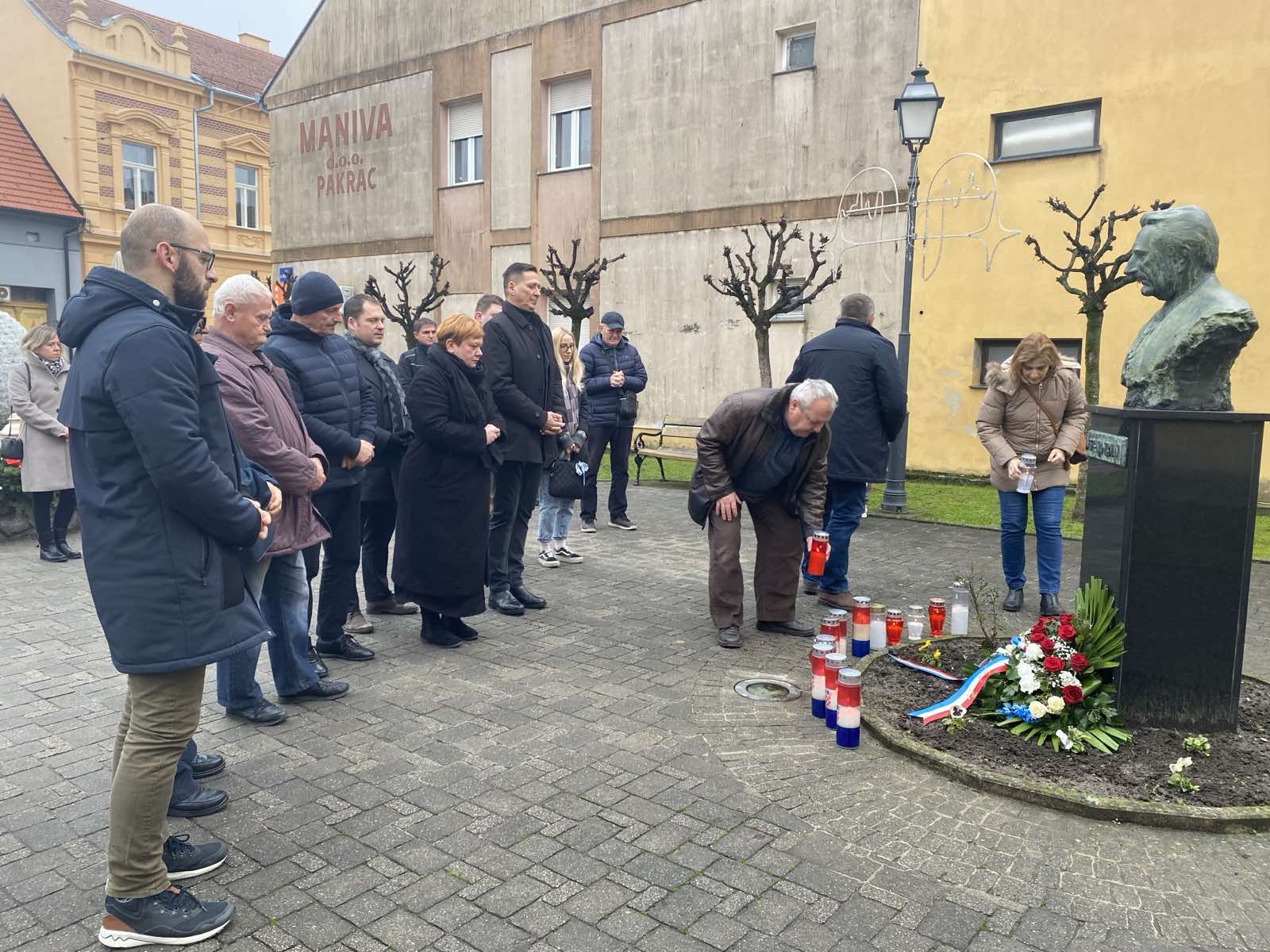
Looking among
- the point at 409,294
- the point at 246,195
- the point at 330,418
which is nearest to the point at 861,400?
the point at 330,418

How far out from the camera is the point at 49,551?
28.4 ft

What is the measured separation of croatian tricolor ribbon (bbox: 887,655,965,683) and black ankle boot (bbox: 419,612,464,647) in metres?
2.59

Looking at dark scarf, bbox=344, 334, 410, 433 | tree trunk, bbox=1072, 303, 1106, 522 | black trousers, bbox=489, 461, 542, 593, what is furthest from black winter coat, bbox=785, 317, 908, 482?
tree trunk, bbox=1072, 303, 1106, 522

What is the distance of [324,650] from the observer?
5.89m

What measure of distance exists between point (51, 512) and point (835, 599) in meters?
6.74

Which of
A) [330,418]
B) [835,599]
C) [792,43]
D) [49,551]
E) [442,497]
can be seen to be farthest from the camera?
[792,43]

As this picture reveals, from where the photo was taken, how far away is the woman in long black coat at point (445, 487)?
5.89m

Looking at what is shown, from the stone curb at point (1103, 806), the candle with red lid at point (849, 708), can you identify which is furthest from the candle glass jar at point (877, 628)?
the stone curb at point (1103, 806)

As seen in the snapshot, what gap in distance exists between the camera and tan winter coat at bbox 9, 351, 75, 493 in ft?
27.6

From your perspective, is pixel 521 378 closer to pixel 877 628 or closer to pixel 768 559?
pixel 768 559

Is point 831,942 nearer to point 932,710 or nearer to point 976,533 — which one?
point 932,710

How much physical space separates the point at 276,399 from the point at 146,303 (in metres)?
1.64

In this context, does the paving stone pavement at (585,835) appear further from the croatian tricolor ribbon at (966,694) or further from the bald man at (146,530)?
the croatian tricolor ribbon at (966,694)

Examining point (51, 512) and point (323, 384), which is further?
point (51, 512)
